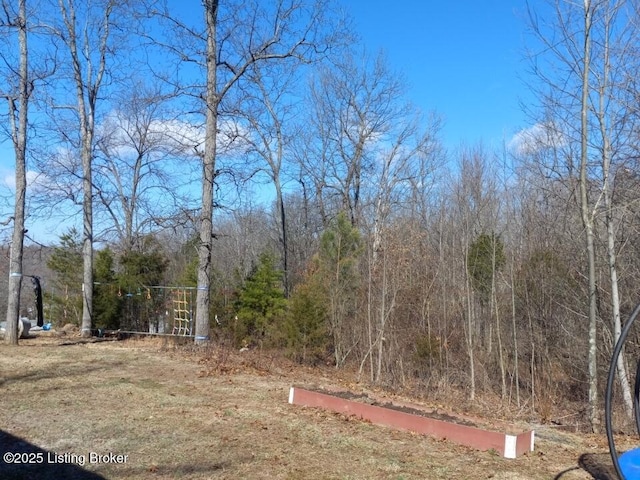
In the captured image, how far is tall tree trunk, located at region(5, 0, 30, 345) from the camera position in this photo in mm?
12383

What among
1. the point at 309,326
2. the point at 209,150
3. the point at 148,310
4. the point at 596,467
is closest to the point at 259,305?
the point at 309,326

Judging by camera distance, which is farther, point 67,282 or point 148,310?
point 67,282

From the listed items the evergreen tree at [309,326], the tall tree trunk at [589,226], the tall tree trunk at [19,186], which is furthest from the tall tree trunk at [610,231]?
the tall tree trunk at [19,186]

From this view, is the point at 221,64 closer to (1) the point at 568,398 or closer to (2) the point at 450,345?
(2) the point at 450,345

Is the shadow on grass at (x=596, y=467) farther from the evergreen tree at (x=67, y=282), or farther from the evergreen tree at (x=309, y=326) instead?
the evergreen tree at (x=67, y=282)

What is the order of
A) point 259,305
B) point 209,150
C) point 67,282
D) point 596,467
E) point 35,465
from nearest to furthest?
point 35,465 < point 596,467 < point 209,150 < point 259,305 < point 67,282

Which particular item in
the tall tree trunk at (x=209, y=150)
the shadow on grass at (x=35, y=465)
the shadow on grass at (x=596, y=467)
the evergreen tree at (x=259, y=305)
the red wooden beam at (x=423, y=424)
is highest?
the tall tree trunk at (x=209, y=150)

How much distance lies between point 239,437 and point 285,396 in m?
2.23

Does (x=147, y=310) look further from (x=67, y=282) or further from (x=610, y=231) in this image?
(x=610, y=231)

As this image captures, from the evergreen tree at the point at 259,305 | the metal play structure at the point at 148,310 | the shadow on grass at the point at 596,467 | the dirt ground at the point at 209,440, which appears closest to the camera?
the dirt ground at the point at 209,440

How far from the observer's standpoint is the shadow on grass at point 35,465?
4809 millimetres

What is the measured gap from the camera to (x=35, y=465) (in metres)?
5.08

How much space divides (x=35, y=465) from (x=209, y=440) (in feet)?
5.14

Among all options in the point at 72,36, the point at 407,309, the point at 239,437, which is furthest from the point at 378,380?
the point at 72,36
